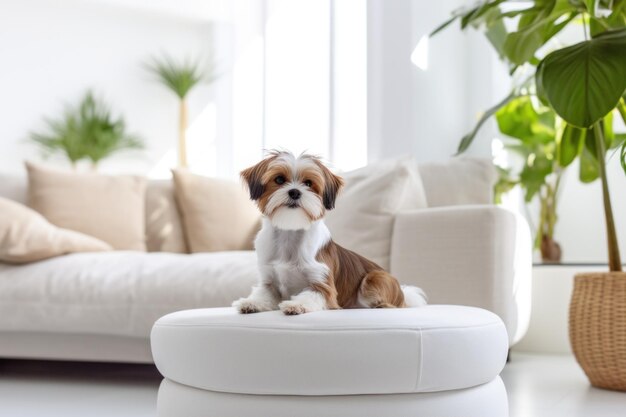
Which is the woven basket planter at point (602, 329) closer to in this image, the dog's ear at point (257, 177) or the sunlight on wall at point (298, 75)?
the dog's ear at point (257, 177)

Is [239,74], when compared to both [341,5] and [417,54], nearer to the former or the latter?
[341,5]

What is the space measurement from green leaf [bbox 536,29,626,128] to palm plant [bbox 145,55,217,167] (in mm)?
Result: 5158

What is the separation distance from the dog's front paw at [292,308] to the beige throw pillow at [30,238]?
185 centimetres

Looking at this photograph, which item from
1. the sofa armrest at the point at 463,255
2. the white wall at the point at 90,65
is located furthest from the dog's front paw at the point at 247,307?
the white wall at the point at 90,65

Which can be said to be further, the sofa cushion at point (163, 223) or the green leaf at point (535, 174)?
the green leaf at point (535, 174)

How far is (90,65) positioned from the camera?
7.87m

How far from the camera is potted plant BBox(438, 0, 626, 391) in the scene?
2.55 m

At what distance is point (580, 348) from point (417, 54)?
1.74 metres

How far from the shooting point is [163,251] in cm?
396

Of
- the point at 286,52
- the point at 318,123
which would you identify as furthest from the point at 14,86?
the point at 318,123

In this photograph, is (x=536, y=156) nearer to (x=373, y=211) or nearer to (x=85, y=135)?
(x=373, y=211)

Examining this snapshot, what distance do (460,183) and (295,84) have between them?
6.49 feet

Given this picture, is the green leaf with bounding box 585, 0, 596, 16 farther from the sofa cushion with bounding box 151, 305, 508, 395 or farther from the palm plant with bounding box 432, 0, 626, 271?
the sofa cushion with bounding box 151, 305, 508, 395

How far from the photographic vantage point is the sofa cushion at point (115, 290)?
3.00 meters
